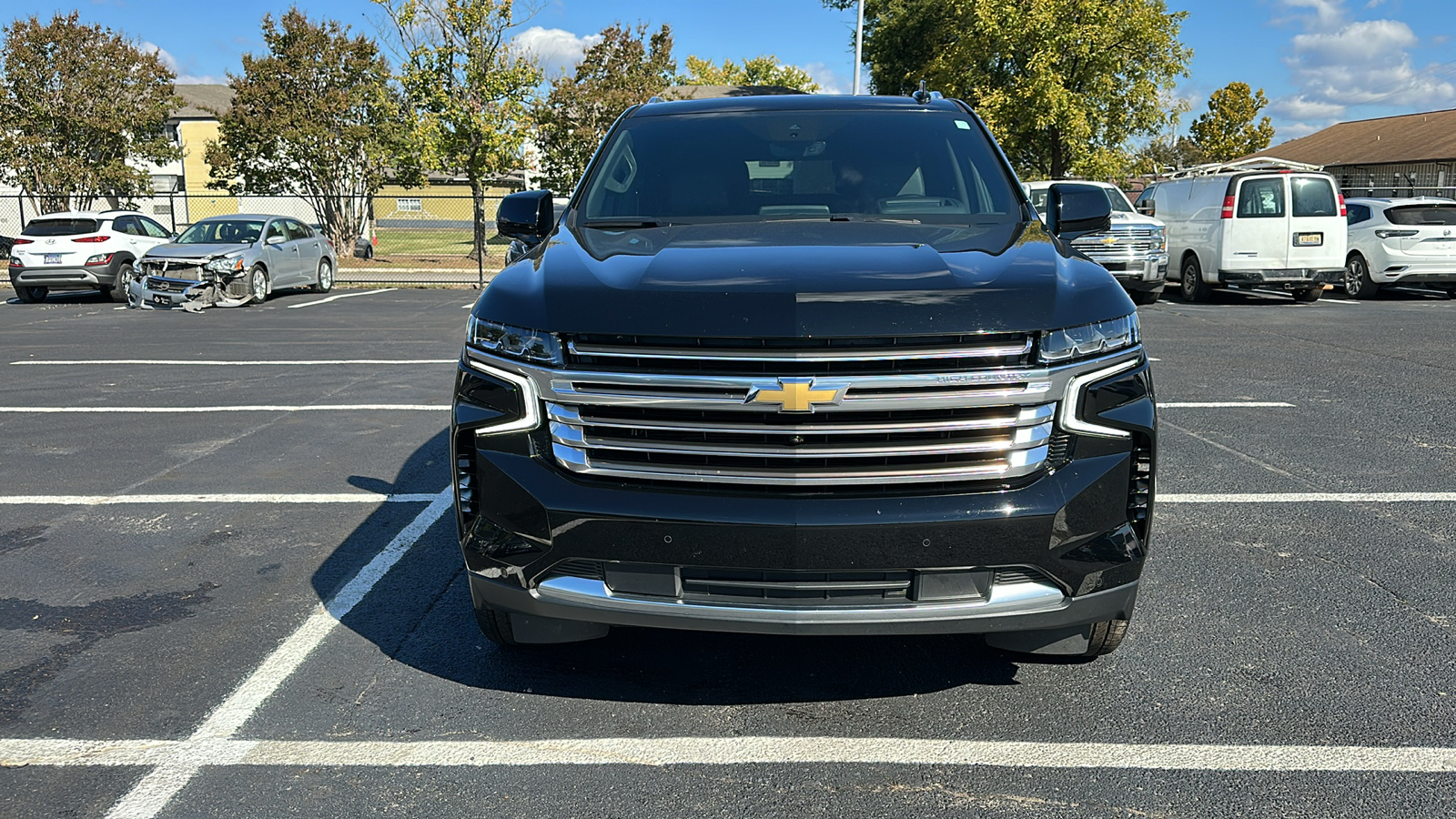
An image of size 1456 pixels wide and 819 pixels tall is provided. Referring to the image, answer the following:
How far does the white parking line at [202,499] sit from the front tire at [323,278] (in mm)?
15832

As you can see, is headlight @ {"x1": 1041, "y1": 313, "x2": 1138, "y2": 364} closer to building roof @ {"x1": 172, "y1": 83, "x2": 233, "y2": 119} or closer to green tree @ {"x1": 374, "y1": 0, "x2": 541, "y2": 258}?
green tree @ {"x1": 374, "y1": 0, "x2": 541, "y2": 258}

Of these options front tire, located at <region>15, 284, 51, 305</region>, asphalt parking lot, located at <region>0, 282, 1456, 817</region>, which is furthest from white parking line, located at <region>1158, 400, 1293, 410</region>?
front tire, located at <region>15, 284, 51, 305</region>

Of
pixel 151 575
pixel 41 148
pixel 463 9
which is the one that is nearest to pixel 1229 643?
pixel 151 575

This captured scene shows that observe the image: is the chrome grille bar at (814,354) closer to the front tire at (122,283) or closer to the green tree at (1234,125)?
the front tire at (122,283)

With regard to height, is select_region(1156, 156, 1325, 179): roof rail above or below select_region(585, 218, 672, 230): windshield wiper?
above

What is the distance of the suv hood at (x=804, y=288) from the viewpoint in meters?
3.03

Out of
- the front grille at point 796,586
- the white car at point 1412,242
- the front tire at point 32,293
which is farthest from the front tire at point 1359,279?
the front tire at point 32,293

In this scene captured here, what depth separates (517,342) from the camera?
10.6 feet

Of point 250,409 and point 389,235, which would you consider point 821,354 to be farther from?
point 389,235

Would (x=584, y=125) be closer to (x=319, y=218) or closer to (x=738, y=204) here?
(x=319, y=218)

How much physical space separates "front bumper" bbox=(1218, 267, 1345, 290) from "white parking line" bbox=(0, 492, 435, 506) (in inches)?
599

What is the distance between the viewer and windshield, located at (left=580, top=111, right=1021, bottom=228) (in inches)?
172

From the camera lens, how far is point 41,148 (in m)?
28.9

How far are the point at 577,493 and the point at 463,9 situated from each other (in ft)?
84.2
